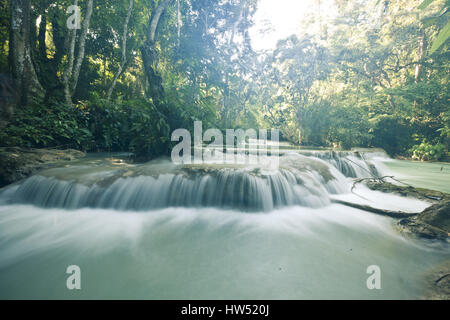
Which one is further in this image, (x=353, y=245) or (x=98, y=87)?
(x=98, y=87)

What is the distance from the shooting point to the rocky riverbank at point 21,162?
4227 mm

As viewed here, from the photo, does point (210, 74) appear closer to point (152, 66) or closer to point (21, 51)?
point (152, 66)

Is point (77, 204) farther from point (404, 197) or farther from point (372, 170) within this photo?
point (372, 170)

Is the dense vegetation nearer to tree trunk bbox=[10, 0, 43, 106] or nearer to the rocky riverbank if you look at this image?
tree trunk bbox=[10, 0, 43, 106]

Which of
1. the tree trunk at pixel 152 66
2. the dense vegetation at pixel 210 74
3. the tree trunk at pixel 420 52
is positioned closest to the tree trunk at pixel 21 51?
the dense vegetation at pixel 210 74

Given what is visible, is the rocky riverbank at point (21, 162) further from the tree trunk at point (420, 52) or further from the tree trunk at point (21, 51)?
the tree trunk at point (420, 52)

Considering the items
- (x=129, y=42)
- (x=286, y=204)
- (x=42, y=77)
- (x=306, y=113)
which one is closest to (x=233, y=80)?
(x=306, y=113)

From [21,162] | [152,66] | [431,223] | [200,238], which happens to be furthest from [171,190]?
[152,66]

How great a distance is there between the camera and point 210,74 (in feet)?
45.9

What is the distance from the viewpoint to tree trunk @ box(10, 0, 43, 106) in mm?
6438

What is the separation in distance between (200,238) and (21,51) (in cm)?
888
